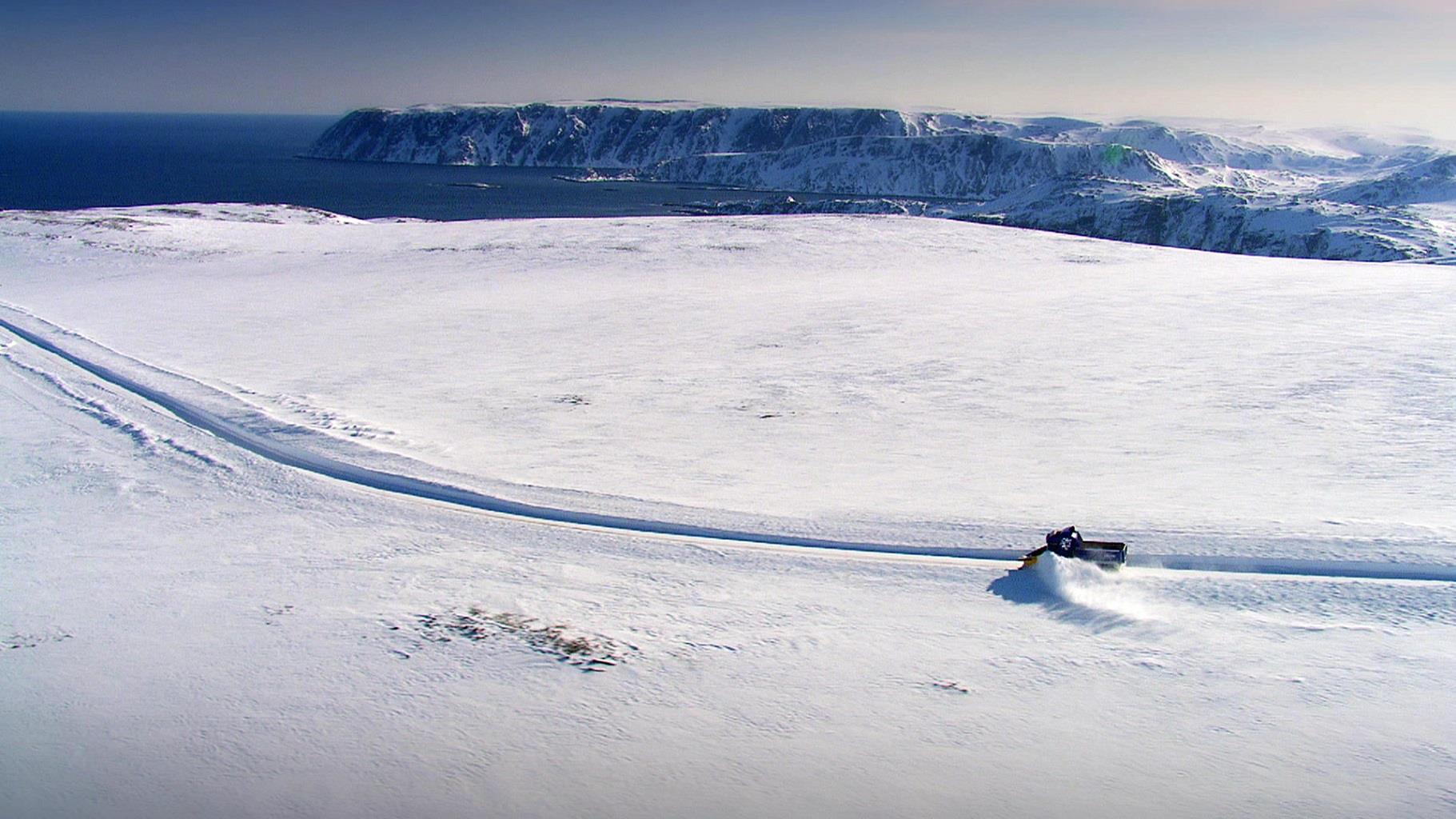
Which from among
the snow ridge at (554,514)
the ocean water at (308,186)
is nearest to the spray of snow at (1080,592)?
the snow ridge at (554,514)

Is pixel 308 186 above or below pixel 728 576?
above

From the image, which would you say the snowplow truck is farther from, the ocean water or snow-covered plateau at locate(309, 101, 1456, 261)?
the ocean water

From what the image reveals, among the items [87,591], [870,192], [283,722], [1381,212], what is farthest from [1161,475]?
[870,192]

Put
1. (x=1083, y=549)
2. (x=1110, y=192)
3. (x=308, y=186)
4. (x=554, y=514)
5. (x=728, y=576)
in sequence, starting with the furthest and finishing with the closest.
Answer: (x=308, y=186)
(x=1110, y=192)
(x=554, y=514)
(x=728, y=576)
(x=1083, y=549)

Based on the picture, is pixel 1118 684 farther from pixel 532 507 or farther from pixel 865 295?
pixel 865 295

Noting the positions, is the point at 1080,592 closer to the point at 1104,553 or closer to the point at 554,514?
the point at 1104,553

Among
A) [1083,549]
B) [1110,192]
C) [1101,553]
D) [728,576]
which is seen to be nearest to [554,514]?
[728,576]

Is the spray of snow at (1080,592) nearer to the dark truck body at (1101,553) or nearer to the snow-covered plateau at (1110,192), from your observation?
the dark truck body at (1101,553)

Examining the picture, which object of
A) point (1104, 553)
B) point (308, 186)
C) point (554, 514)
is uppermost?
point (308, 186)
